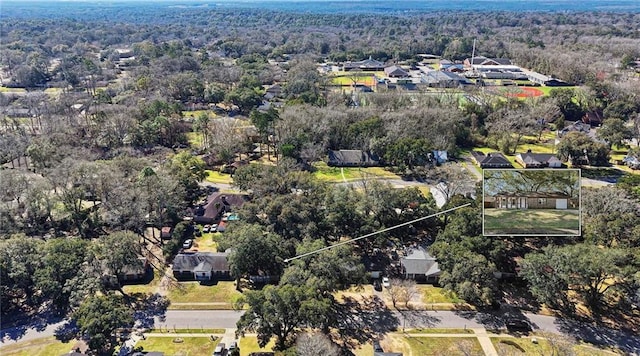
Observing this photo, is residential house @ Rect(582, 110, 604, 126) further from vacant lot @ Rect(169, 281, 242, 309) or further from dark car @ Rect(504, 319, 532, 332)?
vacant lot @ Rect(169, 281, 242, 309)

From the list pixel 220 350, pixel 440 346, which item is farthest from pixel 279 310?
pixel 440 346

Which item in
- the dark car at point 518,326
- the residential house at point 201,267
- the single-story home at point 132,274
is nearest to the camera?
the dark car at point 518,326

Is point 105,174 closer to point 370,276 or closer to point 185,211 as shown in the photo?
point 185,211

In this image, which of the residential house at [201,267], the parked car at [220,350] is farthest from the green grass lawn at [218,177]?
the parked car at [220,350]

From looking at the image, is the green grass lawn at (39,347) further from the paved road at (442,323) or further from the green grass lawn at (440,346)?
the green grass lawn at (440,346)

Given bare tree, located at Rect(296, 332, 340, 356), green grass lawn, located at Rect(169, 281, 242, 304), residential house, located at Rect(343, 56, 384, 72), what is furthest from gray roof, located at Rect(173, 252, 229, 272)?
residential house, located at Rect(343, 56, 384, 72)
